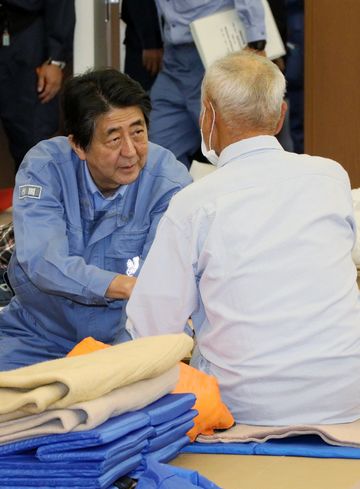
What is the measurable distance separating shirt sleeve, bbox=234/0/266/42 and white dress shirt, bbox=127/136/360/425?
3.11 meters

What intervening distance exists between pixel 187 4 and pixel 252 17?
1.17 feet

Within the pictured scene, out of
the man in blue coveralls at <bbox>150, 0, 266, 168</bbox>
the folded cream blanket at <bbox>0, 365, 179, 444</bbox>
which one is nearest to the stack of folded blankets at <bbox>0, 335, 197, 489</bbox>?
the folded cream blanket at <bbox>0, 365, 179, 444</bbox>

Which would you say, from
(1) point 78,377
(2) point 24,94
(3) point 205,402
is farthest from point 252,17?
(1) point 78,377

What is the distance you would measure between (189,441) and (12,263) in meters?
1.19

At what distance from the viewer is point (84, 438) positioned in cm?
199

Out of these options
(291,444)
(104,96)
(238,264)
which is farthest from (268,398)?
(104,96)

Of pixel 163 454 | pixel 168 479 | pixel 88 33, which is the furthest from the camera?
pixel 88 33

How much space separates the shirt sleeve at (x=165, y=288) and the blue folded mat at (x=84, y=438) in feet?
1.61

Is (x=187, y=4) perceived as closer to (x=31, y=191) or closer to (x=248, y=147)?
(x=31, y=191)

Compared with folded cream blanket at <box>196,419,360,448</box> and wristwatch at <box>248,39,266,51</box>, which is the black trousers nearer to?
wristwatch at <box>248,39,266,51</box>

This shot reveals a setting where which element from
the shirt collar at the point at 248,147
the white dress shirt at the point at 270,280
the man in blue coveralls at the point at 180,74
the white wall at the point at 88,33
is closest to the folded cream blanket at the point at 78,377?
the white dress shirt at the point at 270,280

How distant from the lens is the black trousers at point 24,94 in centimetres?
595

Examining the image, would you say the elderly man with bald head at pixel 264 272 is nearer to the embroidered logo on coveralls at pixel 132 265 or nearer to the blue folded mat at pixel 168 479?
the blue folded mat at pixel 168 479

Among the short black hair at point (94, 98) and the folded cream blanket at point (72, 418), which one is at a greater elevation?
the short black hair at point (94, 98)
